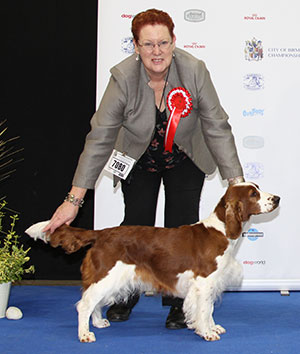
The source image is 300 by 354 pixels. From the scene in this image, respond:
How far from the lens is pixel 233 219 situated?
9.53 feet

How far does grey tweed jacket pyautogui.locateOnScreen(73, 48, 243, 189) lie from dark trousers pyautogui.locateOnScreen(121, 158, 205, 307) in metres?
0.22

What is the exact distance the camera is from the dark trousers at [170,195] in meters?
3.29

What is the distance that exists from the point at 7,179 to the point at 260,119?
2075 millimetres

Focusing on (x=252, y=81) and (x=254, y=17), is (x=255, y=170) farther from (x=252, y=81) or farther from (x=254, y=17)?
(x=254, y=17)

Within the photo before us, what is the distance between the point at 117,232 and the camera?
3010 millimetres

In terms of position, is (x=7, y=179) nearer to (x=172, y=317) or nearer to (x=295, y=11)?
(x=172, y=317)

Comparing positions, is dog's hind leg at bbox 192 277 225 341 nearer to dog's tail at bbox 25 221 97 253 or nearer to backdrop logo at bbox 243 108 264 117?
dog's tail at bbox 25 221 97 253

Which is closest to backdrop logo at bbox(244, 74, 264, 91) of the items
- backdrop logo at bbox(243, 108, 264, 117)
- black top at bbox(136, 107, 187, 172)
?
backdrop logo at bbox(243, 108, 264, 117)

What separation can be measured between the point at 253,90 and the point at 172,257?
5.64 ft

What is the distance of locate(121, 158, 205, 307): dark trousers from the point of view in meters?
3.29

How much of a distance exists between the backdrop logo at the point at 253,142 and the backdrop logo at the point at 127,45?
110 cm

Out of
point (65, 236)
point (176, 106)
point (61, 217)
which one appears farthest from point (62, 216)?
point (176, 106)

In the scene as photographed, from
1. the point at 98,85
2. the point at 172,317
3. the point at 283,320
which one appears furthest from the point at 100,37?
the point at 283,320

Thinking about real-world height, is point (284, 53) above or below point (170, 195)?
above
